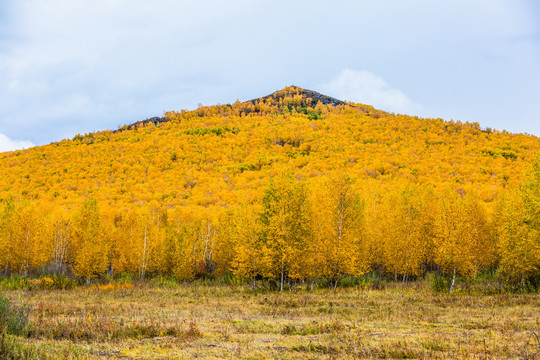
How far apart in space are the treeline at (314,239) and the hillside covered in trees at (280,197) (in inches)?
5.9

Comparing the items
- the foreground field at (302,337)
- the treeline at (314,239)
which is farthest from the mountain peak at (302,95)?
the foreground field at (302,337)

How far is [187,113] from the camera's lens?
483 ft

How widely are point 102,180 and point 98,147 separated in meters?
27.6

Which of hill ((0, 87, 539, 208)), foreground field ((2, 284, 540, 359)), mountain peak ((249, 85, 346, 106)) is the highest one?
mountain peak ((249, 85, 346, 106))

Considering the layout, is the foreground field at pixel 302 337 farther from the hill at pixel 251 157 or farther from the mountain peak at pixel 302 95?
the mountain peak at pixel 302 95

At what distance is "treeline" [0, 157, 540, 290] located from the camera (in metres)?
25.4

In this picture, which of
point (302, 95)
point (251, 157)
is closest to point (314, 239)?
point (251, 157)

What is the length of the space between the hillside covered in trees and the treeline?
0.49 ft

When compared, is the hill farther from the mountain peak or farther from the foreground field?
the foreground field

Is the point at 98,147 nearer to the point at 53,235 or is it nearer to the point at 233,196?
the point at 233,196

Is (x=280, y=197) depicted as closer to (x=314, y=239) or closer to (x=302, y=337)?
(x=314, y=239)

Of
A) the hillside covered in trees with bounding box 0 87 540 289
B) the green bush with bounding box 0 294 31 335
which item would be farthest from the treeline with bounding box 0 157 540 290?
the green bush with bounding box 0 294 31 335

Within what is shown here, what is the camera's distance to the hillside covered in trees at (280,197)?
28.5m

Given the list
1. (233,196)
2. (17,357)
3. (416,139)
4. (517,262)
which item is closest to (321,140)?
(416,139)
